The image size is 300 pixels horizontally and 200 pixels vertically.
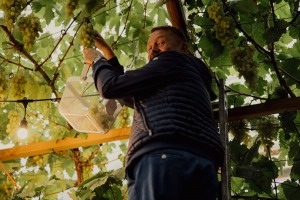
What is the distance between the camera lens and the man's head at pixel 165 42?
209 cm

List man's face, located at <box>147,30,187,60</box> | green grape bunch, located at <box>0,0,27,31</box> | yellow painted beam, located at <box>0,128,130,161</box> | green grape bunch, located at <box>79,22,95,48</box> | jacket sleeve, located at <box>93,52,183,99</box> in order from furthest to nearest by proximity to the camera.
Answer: yellow painted beam, located at <box>0,128,130,161</box> → green grape bunch, located at <box>0,0,27,31</box> → green grape bunch, located at <box>79,22,95,48</box> → man's face, located at <box>147,30,187,60</box> → jacket sleeve, located at <box>93,52,183,99</box>

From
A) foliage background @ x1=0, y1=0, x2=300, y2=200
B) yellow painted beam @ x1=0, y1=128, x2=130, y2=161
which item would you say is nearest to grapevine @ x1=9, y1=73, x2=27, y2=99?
foliage background @ x1=0, y1=0, x2=300, y2=200

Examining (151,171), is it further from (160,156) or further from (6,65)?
(6,65)

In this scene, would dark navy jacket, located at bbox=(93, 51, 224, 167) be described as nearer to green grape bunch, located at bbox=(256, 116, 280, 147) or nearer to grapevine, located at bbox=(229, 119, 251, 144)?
grapevine, located at bbox=(229, 119, 251, 144)

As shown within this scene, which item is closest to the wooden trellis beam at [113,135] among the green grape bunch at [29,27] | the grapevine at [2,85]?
the grapevine at [2,85]

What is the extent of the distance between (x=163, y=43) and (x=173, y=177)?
2.35 feet

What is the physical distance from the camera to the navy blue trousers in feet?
5.16

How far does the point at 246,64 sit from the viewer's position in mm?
2482

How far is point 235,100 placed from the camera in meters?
3.13

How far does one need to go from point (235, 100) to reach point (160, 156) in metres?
1.60

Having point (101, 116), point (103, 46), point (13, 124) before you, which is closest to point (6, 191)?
point (13, 124)

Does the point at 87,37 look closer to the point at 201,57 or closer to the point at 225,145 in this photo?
the point at 225,145

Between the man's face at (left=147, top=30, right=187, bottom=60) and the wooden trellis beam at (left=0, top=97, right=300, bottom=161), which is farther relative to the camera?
the wooden trellis beam at (left=0, top=97, right=300, bottom=161)

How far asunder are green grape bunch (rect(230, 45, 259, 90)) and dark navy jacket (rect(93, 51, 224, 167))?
2.00 feet
